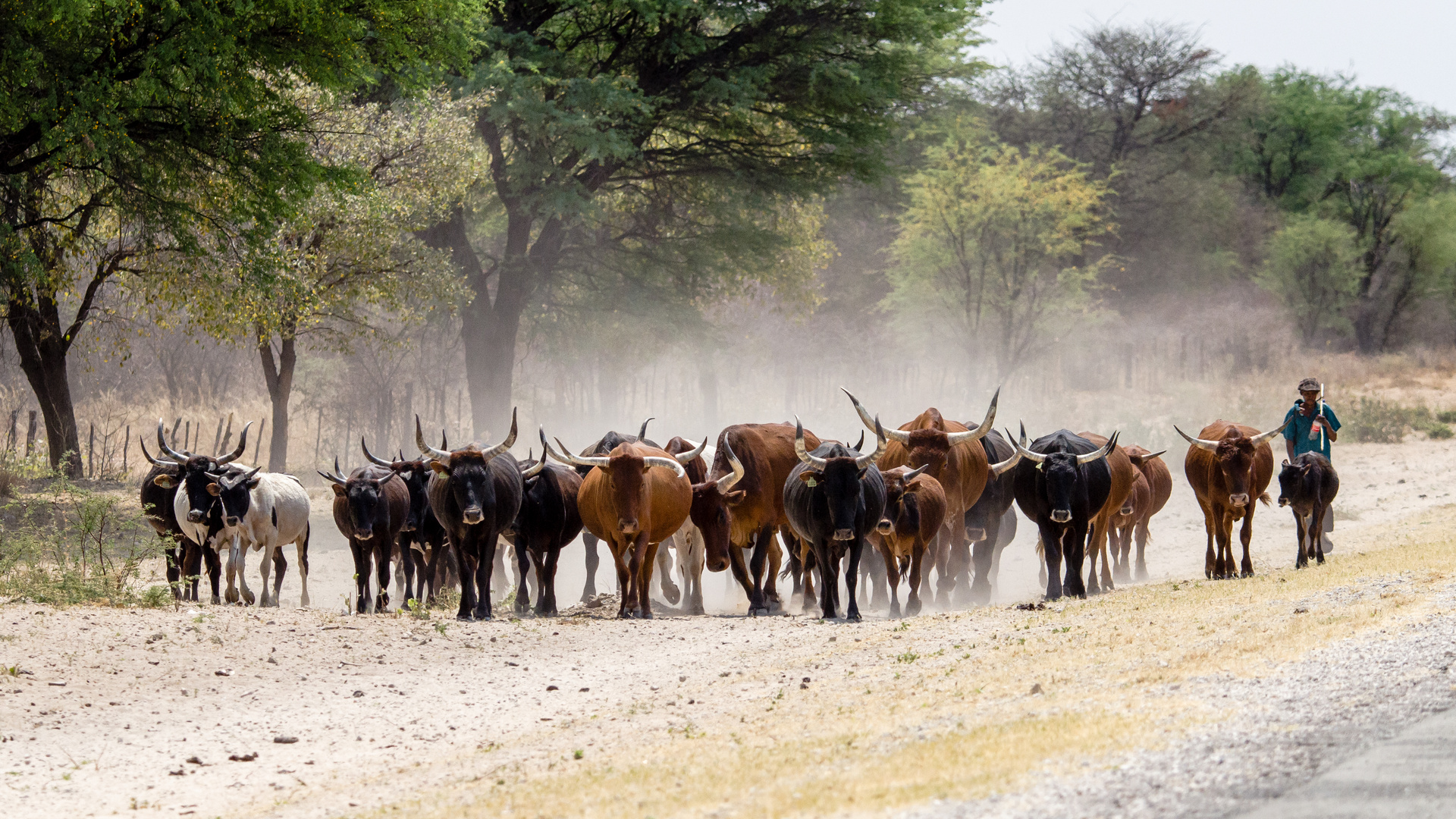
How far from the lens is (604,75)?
26.2 meters

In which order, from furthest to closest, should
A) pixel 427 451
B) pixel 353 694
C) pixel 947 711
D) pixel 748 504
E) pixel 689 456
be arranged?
pixel 748 504 → pixel 689 456 → pixel 427 451 → pixel 353 694 → pixel 947 711

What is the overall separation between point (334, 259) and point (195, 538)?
920 centimetres

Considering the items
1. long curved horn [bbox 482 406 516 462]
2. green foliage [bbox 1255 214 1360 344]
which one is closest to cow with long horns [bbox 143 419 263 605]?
long curved horn [bbox 482 406 516 462]

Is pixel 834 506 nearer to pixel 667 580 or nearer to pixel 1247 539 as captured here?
pixel 667 580

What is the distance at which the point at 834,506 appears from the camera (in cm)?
1295

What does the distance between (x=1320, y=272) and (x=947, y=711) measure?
4718cm

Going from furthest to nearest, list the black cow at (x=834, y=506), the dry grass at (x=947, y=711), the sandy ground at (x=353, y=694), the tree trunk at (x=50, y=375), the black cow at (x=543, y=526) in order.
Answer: the tree trunk at (x=50, y=375) < the black cow at (x=543, y=526) < the black cow at (x=834, y=506) < the sandy ground at (x=353, y=694) < the dry grass at (x=947, y=711)

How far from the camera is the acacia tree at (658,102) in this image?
26078 mm

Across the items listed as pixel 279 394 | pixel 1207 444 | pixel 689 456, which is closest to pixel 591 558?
pixel 689 456

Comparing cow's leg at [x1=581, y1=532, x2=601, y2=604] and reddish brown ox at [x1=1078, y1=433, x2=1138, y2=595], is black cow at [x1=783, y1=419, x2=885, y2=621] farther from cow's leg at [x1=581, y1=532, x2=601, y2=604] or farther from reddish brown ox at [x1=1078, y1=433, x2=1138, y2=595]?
cow's leg at [x1=581, y1=532, x2=601, y2=604]

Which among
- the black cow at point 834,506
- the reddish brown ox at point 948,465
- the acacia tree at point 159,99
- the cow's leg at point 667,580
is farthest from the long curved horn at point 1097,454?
the acacia tree at point 159,99

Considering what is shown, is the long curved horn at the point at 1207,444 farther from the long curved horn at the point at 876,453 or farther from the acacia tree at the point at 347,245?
the acacia tree at the point at 347,245

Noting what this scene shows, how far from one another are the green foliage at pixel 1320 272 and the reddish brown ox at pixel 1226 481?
3738 cm

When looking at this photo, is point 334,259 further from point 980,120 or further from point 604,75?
point 980,120
